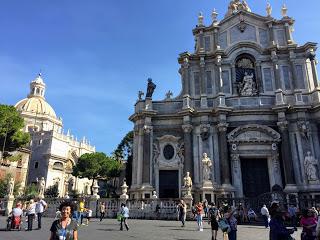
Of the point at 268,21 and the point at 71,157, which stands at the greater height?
the point at 268,21

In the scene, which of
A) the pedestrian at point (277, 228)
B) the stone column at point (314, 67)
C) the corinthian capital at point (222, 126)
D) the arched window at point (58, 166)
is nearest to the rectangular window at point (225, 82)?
the corinthian capital at point (222, 126)

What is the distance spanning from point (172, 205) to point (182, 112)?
7.66m

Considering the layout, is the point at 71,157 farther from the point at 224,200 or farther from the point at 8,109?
the point at 224,200

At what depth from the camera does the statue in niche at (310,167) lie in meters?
21.8

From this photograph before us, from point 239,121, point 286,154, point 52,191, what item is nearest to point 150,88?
point 239,121

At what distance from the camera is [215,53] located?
26.3m

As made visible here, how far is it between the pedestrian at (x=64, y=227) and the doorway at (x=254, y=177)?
815 inches

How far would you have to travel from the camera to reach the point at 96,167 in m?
47.9

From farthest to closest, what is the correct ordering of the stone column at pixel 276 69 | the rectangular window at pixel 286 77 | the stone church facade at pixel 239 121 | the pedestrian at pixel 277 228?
the rectangular window at pixel 286 77 < the stone column at pixel 276 69 < the stone church facade at pixel 239 121 < the pedestrian at pixel 277 228

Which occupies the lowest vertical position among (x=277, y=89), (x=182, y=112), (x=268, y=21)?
(x=182, y=112)

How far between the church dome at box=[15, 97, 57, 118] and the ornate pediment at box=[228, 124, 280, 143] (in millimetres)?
55443

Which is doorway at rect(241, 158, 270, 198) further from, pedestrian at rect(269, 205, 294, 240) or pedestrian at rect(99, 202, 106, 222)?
pedestrian at rect(269, 205, 294, 240)

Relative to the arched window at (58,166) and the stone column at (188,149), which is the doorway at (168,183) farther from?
the arched window at (58,166)

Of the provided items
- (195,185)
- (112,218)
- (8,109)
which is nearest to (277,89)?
(195,185)
